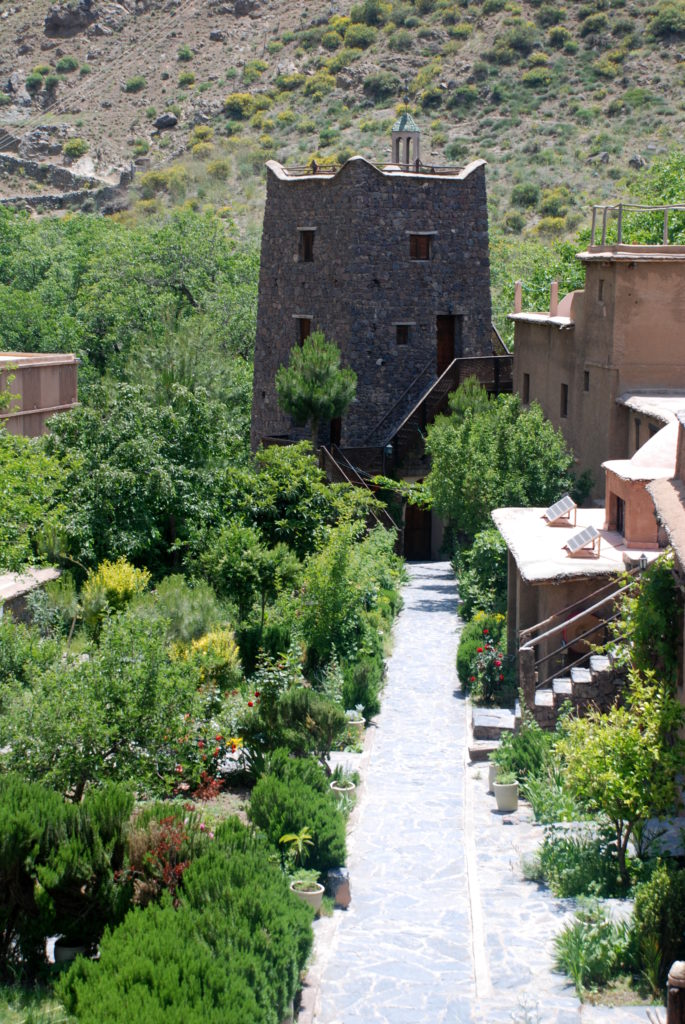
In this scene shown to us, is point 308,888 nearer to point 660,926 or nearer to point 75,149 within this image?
point 660,926

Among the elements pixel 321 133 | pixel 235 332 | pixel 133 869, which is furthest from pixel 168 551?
pixel 321 133

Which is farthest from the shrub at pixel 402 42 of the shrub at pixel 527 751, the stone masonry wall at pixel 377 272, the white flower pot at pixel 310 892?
the white flower pot at pixel 310 892

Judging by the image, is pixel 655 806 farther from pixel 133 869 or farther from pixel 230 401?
pixel 230 401

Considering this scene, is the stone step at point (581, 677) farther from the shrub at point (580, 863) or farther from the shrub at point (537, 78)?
the shrub at point (537, 78)

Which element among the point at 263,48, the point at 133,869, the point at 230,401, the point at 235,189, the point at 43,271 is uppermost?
the point at 263,48

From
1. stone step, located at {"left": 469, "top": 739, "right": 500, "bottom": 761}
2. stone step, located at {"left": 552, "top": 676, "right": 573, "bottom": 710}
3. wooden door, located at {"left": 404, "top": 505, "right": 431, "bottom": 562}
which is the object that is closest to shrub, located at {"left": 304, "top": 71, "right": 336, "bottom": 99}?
wooden door, located at {"left": 404, "top": 505, "right": 431, "bottom": 562}

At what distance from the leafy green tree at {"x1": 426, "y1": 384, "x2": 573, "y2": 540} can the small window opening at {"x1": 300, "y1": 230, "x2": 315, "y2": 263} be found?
12.2m

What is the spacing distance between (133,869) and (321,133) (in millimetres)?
58426

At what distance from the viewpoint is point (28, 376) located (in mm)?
30078

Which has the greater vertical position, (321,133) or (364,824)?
(321,133)

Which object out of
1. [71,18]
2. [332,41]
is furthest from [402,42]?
[71,18]

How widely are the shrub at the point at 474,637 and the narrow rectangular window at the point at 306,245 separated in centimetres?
1765

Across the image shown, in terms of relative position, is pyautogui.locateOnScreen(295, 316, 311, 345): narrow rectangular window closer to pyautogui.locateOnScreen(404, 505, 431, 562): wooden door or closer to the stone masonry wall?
the stone masonry wall

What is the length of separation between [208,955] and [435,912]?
374 cm
